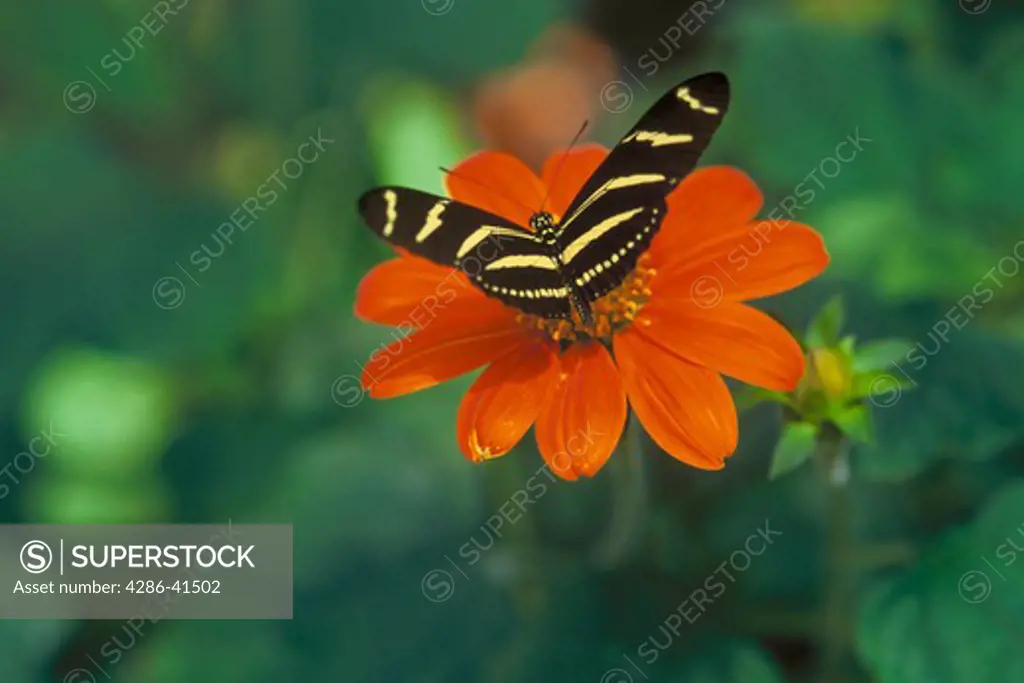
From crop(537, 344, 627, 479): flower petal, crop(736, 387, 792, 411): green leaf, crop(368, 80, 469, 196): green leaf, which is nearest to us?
crop(537, 344, 627, 479): flower petal

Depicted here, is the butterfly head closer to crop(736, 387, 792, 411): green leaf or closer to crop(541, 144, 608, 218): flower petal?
crop(541, 144, 608, 218): flower petal

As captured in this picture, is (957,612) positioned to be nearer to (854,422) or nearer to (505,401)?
(854,422)

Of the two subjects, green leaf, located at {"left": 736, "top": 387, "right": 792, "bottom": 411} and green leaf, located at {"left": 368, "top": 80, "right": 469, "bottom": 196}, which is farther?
green leaf, located at {"left": 368, "top": 80, "right": 469, "bottom": 196}

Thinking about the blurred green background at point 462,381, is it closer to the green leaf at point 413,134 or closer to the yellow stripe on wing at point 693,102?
the green leaf at point 413,134

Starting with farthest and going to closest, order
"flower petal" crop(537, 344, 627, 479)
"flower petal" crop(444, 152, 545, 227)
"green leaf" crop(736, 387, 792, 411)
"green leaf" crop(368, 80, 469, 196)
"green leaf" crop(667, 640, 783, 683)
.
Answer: "green leaf" crop(368, 80, 469, 196), "green leaf" crop(667, 640, 783, 683), "flower petal" crop(444, 152, 545, 227), "green leaf" crop(736, 387, 792, 411), "flower petal" crop(537, 344, 627, 479)

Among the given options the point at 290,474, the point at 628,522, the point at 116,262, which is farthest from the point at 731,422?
the point at 116,262

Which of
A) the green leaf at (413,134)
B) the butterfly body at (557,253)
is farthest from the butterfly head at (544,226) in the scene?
the green leaf at (413,134)

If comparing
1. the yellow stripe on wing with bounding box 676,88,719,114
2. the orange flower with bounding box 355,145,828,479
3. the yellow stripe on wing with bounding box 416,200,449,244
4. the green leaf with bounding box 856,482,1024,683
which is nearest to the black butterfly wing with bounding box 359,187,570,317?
the yellow stripe on wing with bounding box 416,200,449,244

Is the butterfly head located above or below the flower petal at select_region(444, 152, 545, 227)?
below
